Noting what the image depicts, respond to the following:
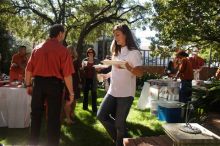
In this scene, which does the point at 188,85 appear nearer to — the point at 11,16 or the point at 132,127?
the point at 132,127

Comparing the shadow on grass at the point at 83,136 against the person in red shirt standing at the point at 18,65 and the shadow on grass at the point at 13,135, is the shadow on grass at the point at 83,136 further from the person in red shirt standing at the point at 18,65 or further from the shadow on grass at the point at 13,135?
the person in red shirt standing at the point at 18,65

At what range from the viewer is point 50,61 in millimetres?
4855

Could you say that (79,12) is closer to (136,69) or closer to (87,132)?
(87,132)

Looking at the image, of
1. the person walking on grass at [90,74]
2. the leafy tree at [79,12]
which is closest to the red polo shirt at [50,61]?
the person walking on grass at [90,74]

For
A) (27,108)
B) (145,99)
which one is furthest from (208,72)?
(27,108)

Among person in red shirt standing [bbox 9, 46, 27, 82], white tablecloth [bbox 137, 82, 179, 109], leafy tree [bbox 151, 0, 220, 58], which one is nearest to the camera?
leafy tree [bbox 151, 0, 220, 58]

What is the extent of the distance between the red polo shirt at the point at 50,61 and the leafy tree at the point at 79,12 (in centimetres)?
1684

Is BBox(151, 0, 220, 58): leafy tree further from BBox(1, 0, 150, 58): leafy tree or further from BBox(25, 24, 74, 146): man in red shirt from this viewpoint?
BBox(1, 0, 150, 58): leafy tree

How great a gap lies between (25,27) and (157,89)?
16614mm

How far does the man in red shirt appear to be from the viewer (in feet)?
15.9

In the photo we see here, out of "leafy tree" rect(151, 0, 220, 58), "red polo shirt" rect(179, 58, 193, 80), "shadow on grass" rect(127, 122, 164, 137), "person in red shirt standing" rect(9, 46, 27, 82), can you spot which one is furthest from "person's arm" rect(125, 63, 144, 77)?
"person in red shirt standing" rect(9, 46, 27, 82)

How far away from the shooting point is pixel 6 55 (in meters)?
22.5

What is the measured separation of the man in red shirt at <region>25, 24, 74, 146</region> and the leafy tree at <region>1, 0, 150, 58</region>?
55.2 ft

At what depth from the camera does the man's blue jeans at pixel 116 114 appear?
16.2ft
